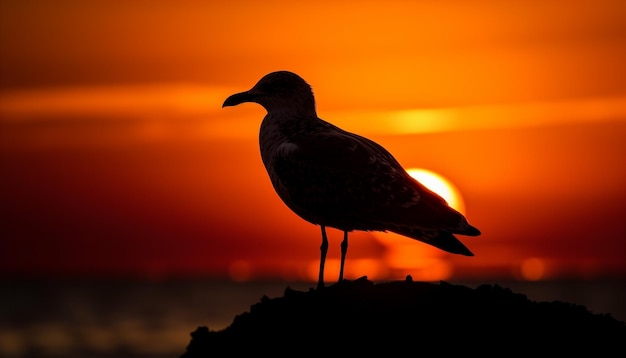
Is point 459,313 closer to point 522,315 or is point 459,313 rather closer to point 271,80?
point 522,315

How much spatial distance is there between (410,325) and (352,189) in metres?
3.73

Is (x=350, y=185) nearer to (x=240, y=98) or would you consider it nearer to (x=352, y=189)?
(x=352, y=189)

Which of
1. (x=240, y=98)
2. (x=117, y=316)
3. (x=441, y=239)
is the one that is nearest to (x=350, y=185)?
(x=441, y=239)

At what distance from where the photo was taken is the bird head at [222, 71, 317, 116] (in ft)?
57.2

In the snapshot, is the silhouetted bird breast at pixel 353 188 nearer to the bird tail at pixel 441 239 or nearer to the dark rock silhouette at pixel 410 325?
the bird tail at pixel 441 239

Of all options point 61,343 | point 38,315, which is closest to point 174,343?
point 61,343

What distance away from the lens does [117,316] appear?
91.0 meters

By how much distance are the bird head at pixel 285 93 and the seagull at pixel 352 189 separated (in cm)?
84

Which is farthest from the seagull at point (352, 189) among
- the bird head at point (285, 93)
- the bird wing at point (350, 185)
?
the bird head at point (285, 93)

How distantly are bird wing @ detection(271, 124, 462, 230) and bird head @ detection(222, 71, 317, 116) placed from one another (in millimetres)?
1197

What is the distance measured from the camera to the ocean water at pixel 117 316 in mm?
64125

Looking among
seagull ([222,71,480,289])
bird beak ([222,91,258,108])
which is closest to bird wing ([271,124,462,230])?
seagull ([222,71,480,289])

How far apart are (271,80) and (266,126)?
759 millimetres

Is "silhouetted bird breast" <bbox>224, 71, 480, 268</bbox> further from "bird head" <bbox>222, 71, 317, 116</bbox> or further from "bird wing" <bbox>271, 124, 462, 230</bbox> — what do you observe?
"bird head" <bbox>222, 71, 317, 116</bbox>
